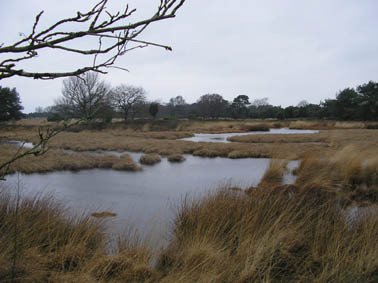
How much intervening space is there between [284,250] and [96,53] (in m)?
2.74

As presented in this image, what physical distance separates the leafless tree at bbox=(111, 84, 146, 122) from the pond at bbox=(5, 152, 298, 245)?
28834 millimetres

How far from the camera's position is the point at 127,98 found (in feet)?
125

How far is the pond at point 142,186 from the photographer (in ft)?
15.6

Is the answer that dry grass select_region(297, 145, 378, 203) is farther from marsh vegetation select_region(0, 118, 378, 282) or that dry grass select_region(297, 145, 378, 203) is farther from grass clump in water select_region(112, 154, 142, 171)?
grass clump in water select_region(112, 154, 142, 171)

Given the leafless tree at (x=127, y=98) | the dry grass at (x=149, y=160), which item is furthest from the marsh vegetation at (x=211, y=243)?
the leafless tree at (x=127, y=98)

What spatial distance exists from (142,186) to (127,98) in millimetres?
32655

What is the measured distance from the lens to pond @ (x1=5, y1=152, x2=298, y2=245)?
15.6 feet

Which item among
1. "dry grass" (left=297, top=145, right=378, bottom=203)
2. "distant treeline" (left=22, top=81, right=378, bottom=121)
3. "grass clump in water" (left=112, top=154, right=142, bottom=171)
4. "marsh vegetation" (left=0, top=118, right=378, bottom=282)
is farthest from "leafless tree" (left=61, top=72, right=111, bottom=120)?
"distant treeline" (left=22, top=81, right=378, bottom=121)

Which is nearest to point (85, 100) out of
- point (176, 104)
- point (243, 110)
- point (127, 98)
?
point (127, 98)

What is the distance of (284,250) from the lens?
308 centimetres

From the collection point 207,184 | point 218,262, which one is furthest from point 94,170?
point 218,262

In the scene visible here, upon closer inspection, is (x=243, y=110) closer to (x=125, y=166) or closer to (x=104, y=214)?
(x=125, y=166)

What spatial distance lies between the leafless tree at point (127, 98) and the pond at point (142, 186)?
94.6ft

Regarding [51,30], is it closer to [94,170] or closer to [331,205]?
[331,205]
